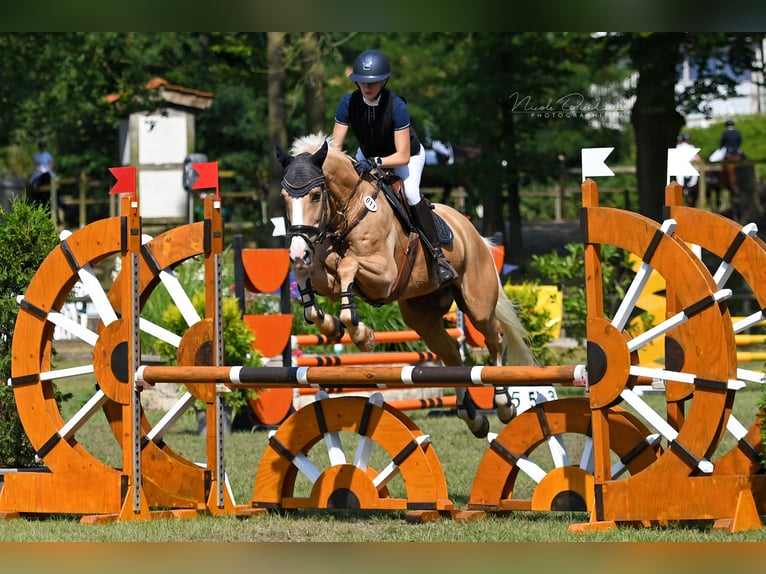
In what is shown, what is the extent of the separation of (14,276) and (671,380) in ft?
11.9

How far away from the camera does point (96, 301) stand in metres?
5.95

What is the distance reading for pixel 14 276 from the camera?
6.58 m

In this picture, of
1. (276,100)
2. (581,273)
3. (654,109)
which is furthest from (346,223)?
(276,100)

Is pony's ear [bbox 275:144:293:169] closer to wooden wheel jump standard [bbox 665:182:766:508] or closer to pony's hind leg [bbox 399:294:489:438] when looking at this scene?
pony's hind leg [bbox 399:294:489:438]

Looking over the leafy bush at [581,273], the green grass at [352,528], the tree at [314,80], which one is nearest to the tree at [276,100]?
Result: the tree at [314,80]

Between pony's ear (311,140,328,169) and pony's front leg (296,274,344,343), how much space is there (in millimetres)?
578

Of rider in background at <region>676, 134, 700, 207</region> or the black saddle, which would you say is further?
rider in background at <region>676, 134, 700, 207</region>

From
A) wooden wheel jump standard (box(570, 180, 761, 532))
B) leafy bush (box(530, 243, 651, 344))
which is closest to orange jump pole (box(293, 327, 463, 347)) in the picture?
leafy bush (box(530, 243, 651, 344))

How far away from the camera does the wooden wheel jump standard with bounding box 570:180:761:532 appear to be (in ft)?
16.7

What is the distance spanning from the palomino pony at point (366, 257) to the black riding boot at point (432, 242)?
0.05 metres

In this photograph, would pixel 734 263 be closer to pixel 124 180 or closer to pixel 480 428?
pixel 480 428

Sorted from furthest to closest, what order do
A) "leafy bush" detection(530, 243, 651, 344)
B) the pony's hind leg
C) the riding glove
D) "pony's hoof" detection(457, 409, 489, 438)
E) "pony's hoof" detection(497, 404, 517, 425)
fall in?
1. "leafy bush" detection(530, 243, 651, 344)
2. the pony's hind leg
3. "pony's hoof" detection(497, 404, 517, 425)
4. "pony's hoof" detection(457, 409, 489, 438)
5. the riding glove

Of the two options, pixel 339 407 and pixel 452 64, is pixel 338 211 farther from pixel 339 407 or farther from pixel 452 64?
pixel 452 64

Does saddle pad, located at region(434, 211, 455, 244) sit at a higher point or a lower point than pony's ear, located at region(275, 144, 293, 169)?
lower
